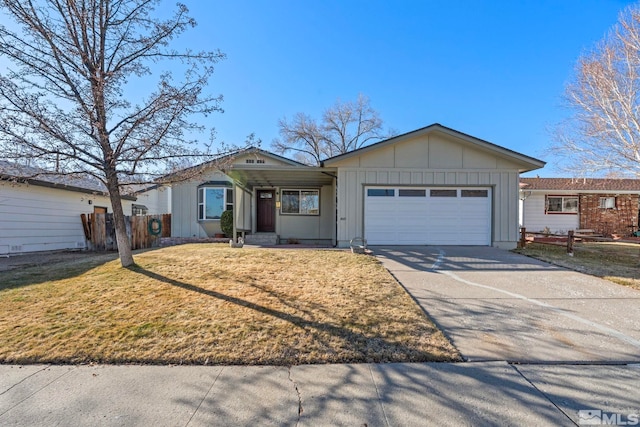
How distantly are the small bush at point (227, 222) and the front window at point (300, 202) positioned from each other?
120 inches

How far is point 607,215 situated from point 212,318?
80.0 feet

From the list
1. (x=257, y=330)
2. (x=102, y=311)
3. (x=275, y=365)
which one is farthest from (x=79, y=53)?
(x=275, y=365)

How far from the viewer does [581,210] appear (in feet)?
60.4

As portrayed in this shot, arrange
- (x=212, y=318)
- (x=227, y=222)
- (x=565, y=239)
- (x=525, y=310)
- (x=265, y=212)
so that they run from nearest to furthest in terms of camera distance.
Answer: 1. (x=212, y=318)
2. (x=525, y=310)
3. (x=265, y=212)
4. (x=565, y=239)
5. (x=227, y=222)

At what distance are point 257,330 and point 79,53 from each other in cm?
639

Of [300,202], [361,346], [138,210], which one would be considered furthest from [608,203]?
[138,210]

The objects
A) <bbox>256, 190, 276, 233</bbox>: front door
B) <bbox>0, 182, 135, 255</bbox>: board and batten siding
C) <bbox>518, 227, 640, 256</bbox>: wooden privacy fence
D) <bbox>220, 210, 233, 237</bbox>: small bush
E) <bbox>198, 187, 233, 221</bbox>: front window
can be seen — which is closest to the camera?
<bbox>518, 227, 640, 256</bbox>: wooden privacy fence

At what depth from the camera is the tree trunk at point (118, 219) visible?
247 inches

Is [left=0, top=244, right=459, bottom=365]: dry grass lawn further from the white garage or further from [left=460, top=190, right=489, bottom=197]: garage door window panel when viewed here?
[left=460, top=190, right=489, bottom=197]: garage door window panel

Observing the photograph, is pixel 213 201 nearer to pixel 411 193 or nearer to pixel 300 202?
pixel 300 202

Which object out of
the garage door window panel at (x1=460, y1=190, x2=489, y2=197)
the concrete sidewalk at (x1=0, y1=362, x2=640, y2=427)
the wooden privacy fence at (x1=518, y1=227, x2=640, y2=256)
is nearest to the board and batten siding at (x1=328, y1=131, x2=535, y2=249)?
the garage door window panel at (x1=460, y1=190, x2=489, y2=197)

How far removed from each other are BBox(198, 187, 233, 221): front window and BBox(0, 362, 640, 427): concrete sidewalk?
13.7 m

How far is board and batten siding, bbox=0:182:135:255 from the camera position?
9.98m

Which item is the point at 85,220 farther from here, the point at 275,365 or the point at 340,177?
the point at 275,365
